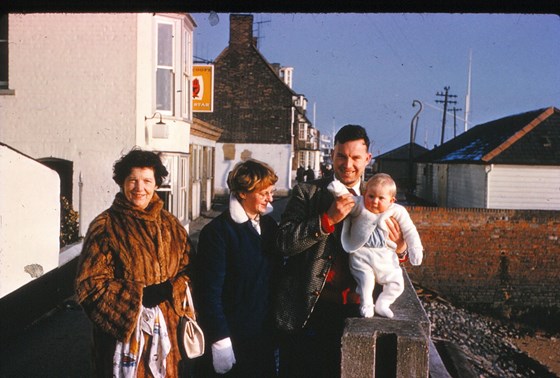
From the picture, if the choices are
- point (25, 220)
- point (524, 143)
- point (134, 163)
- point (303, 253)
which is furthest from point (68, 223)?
point (524, 143)

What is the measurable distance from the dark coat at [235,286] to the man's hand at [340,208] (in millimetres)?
530

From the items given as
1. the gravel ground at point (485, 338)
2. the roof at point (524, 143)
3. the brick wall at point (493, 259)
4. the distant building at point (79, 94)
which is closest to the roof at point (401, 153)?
the roof at point (524, 143)

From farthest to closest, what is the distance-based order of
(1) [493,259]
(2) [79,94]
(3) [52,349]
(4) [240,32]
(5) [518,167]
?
(4) [240,32] → (5) [518,167] → (1) [493,259] → (2) [79,94] → (3) [52,349]

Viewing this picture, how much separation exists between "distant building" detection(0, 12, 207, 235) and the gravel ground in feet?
25.0

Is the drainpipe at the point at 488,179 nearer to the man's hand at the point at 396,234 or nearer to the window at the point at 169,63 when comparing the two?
the window at the point at 169,63

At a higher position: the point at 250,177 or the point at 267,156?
the point at 267,156

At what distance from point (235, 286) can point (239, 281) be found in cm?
4

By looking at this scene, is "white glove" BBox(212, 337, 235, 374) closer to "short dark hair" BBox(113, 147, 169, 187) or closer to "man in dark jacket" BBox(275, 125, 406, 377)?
"man in dark jacket" BBox(275, 125, 406, 377)

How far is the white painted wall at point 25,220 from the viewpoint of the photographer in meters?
6.00

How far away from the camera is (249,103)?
32969mm

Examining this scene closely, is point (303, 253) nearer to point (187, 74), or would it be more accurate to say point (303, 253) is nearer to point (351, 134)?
point (351, 134)

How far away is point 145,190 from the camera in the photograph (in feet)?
10.9

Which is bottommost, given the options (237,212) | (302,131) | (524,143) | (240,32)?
(237,212)

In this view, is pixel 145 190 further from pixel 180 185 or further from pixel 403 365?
pixel 180 185
